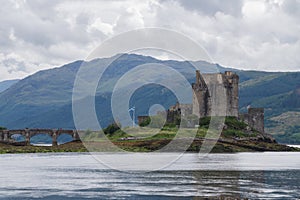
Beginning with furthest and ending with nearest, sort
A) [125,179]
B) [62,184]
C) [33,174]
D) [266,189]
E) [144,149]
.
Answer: [144,149] → [33,174] → [125,179] → [62,184] → [266,189]

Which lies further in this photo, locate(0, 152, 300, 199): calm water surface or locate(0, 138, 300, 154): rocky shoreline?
locate(0, 138, 300, 154): rocky shoreline

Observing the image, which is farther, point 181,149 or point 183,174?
point 181,149

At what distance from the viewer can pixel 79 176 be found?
89.7 meters

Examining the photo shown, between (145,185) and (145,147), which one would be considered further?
(145,147)

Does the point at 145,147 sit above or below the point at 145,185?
above

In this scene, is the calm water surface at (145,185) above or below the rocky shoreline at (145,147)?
below

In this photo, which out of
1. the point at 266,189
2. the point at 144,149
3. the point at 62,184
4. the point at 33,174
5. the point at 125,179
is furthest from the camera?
the point at 144,149

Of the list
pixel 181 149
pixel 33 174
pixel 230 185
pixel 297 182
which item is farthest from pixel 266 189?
pixel 181 149

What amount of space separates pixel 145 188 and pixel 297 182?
2052cm

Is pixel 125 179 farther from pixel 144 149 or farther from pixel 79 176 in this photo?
pixel 144 149

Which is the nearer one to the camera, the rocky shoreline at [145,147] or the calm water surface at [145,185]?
the calm water surface at [145,185]

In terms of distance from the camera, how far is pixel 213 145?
191m

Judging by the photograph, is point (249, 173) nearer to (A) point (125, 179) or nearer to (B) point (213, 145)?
(A) point (125, 179)

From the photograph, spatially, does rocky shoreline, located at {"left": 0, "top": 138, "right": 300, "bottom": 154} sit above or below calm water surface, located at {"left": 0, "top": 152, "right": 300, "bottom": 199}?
above
